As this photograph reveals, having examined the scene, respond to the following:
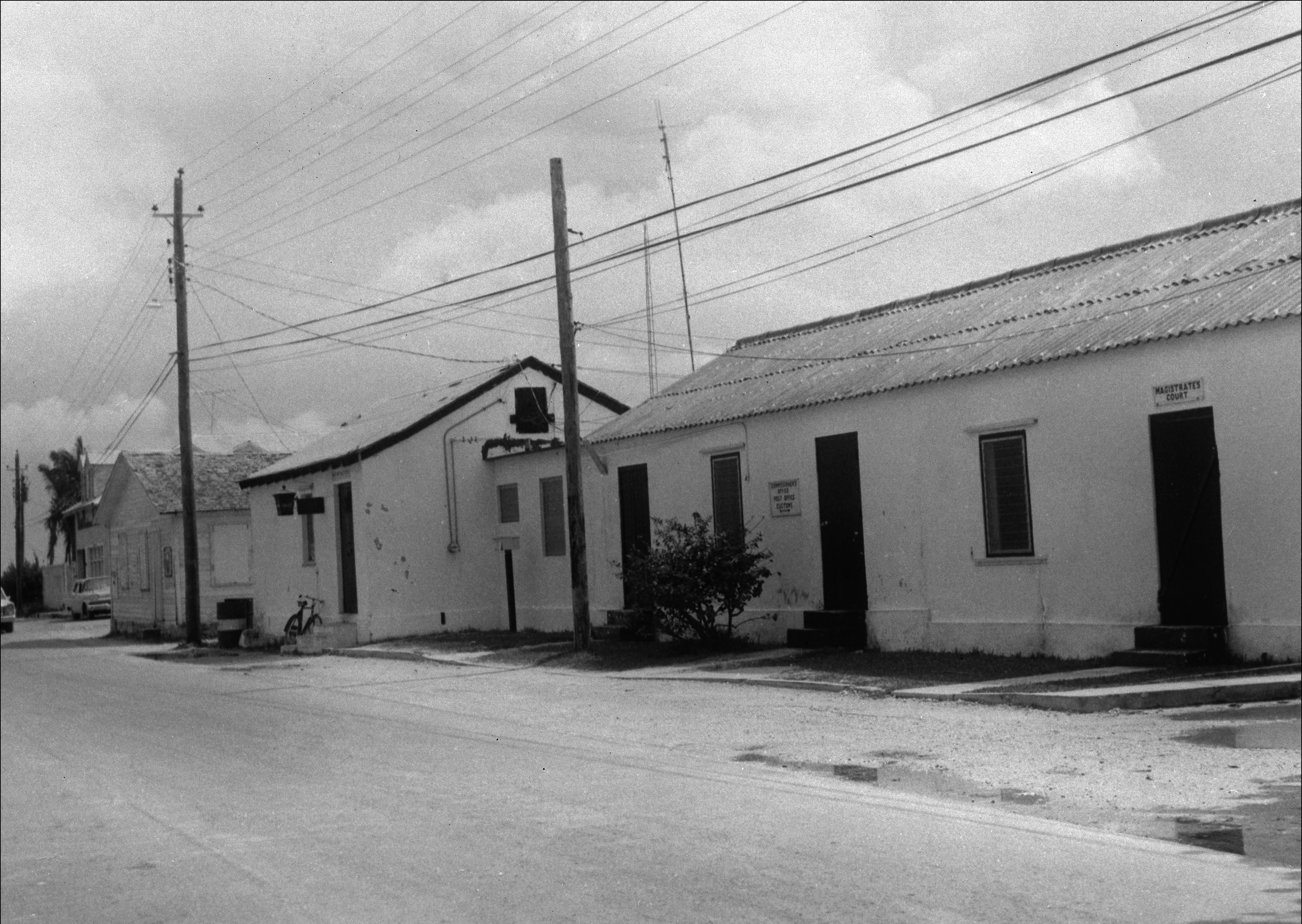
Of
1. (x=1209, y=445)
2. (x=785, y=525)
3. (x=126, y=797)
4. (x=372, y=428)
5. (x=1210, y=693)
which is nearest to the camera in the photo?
(x=126, y=797)

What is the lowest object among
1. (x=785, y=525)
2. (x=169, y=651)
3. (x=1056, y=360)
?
(x=169, y=651)

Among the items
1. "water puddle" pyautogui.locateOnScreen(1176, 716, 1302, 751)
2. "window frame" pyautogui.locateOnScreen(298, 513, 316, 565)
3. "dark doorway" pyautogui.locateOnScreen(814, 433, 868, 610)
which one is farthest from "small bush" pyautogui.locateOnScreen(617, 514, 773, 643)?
"window frame" pyautogui.locateOnScreen(298, 513, 316, 565)

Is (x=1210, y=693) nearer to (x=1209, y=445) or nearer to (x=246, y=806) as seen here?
(x=1209, y=445)

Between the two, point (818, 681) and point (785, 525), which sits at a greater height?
point (785, 525)

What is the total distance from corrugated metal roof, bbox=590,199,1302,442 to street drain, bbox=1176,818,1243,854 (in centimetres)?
817

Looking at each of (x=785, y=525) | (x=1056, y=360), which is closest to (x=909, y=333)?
(x=785, y=525)

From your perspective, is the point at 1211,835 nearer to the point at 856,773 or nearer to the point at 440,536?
the point at 856,773

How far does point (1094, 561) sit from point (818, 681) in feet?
12.2

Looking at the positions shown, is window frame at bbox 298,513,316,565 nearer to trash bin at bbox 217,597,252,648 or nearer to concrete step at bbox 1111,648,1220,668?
trash bin at bbox 217,597,252,648

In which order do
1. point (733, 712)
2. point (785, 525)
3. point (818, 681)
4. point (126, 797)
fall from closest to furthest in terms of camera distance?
point (126, 797) < point (733, 712) < point (818, 681) < point (785, 525)

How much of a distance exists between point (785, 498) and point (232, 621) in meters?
17.3

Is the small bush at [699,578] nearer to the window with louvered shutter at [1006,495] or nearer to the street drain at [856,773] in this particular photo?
the window with louvered shutter at [1006,495]

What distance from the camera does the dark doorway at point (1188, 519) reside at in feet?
52.3

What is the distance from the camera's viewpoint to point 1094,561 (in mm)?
17281
